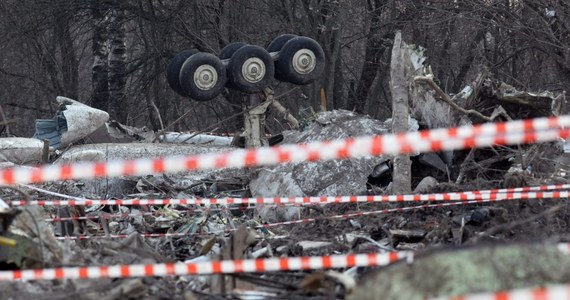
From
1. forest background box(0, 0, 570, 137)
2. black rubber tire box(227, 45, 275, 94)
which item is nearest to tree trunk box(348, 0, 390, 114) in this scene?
forest background box(0, 0, 570, 137)

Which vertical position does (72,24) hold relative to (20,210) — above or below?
above

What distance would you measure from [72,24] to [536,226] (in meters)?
19.5

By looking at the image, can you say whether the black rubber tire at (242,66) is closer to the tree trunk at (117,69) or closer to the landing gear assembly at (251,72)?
the landing gear assembly at (251,72)

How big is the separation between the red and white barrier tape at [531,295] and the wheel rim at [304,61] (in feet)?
42.8

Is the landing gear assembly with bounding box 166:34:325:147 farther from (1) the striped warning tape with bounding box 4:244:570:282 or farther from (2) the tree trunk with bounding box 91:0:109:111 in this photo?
(1) the striped warning tape with bounding box 4:244:570:282

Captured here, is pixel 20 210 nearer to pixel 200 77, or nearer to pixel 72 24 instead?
pixel 200 77

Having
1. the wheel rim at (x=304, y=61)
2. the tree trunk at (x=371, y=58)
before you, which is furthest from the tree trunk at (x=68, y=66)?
the wheel rim at (x=304, y=61)

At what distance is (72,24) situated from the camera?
25.5 m

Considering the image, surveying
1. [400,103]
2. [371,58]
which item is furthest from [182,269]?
[371,58]

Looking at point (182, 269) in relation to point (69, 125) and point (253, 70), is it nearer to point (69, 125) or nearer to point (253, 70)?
point (253, 70)

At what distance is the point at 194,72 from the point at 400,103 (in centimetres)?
542

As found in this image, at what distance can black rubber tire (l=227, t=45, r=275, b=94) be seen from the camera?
52.5ft

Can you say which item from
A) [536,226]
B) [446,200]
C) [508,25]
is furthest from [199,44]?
[536,226]

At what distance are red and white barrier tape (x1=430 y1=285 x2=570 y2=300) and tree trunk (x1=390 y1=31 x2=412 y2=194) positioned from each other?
7.31 metres
